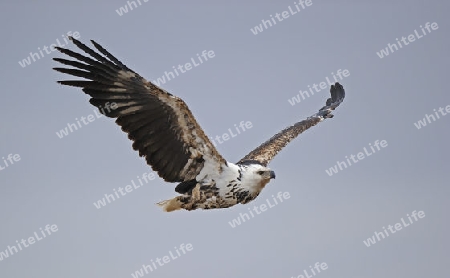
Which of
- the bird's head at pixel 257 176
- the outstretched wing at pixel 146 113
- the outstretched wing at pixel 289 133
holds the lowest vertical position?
the bird's head at pixel 257 176

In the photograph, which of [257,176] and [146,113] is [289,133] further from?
[146,113]

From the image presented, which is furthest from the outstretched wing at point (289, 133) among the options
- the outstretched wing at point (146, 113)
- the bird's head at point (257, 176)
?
the outstretched wing at point (146, 113)

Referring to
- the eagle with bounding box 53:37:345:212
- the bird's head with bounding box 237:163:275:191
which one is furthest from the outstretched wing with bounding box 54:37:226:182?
the bird's head with bounding box 237:163:275:191

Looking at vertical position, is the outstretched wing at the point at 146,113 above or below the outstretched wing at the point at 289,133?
above

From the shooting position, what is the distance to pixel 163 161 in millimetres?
12266

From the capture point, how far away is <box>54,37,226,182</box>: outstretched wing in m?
11.4

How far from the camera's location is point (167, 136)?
12008 mm

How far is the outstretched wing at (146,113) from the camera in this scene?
11.4 meters

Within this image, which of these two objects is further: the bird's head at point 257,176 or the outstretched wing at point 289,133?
the outstretched wing at point 289,133

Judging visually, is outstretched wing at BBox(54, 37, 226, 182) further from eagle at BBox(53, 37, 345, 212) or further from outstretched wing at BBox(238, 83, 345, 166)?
outstretched wing at BBox(238, 83, 345, 166)

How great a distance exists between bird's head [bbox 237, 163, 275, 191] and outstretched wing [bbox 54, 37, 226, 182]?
490 mm

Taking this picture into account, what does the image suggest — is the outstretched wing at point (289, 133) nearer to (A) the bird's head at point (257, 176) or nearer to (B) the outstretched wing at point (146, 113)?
(A) the bird's head at point (257, 176)

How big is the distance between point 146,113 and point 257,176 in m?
2.31

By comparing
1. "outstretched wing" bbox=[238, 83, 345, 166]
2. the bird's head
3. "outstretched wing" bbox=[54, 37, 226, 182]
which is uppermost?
"outstretched wing" bbox=[54, 37, 226, 182]
